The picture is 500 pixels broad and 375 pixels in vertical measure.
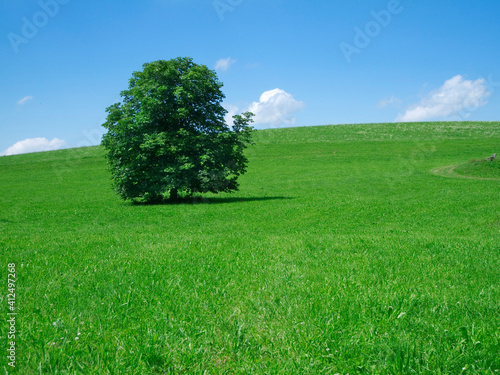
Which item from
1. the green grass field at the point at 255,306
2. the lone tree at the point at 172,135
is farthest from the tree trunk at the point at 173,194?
the green grass field at the point at 255,306

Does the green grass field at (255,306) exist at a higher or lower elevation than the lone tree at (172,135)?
lower

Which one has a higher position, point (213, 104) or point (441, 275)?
point (213, 104)

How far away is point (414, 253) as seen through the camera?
10117mm

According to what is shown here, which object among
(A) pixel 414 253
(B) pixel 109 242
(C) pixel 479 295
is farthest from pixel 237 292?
(B) pixel 109 242

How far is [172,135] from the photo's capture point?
127 ft

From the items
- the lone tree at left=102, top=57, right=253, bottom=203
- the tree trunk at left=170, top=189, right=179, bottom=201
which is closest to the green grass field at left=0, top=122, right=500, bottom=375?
the lone tree at left=102, top=57, right=253, bottom=203

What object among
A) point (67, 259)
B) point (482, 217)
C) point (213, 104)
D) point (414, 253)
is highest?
point (213, 104)

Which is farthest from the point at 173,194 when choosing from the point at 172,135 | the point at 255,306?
the point at 255,306

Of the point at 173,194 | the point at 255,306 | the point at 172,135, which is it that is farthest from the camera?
the point at 173,194

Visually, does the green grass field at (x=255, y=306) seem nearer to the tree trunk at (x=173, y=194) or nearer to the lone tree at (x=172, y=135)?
the lone tree at (x=172, y=135)

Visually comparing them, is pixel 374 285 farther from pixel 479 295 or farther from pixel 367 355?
pixel 367 355

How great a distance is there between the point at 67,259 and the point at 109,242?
10.8ft

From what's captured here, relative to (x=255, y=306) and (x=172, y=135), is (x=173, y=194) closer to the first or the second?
(x=172, y=135)

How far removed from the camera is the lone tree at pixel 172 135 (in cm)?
3722
